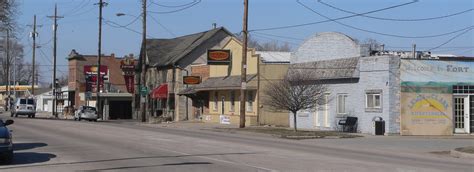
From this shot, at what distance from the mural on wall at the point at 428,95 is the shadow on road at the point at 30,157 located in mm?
19770

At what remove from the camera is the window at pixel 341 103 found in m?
35.3

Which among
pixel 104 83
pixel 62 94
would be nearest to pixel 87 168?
pixel 104 83

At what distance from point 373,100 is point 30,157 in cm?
2031

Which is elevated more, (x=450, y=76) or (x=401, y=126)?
(x=450, y=76)

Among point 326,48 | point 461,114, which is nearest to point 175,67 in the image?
point 326,48

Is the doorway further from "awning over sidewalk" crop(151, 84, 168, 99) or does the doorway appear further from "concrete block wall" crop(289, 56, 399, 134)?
"awning over sidewalk" crop(151, 84, 168, 99)

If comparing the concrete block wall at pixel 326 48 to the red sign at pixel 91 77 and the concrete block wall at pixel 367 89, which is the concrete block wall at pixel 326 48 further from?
the red sign at pixel 91 77

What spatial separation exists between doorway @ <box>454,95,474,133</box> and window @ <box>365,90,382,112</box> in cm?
413

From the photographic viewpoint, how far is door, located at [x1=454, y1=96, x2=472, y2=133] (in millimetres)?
32906

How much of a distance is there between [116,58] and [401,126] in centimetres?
6216

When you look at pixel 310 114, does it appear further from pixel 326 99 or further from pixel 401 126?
pixel 401 126

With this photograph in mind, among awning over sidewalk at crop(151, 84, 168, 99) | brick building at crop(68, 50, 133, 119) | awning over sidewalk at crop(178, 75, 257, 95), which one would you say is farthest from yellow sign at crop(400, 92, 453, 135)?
brick building at crop(68, 50, 133, 119)

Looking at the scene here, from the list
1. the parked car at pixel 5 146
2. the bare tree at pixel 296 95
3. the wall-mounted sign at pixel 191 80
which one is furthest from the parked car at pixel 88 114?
the parked car at pixel 5 146

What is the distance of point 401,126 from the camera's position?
32.0m
